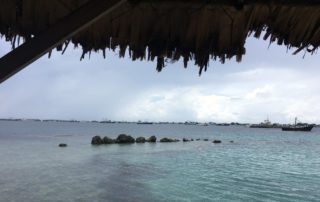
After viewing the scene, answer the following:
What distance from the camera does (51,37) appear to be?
8.40 ft

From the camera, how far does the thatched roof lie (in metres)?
2.97

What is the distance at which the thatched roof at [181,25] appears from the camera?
297cm

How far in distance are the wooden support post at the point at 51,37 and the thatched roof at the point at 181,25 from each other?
0.38 m

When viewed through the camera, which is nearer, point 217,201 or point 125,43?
point 125,43

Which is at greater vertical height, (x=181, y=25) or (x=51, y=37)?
(x=181, y=25)

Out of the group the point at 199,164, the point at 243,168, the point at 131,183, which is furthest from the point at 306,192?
the point at 199,164

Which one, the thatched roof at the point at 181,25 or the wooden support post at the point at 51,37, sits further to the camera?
the thatched roof at the point at 181,25

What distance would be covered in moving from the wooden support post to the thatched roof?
1.24 ft

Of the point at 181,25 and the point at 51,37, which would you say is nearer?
the point at 51,37

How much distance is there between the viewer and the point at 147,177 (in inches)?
738

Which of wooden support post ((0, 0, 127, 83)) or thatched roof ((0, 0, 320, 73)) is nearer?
wooden support post ((0, 0, 127, 83))

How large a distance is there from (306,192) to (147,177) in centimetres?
700

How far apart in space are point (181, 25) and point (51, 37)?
1.09 meters

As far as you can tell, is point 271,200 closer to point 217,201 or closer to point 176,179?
point 217,201
